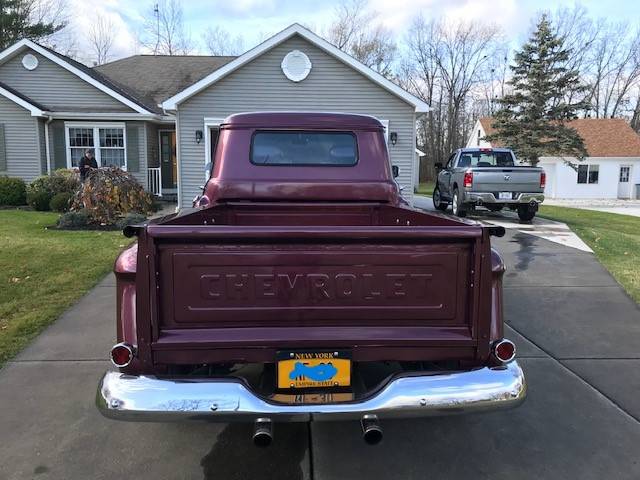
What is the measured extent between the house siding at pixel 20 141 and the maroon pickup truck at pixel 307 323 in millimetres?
16768

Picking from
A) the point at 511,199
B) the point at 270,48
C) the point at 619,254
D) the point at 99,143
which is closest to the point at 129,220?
the point at 270,48

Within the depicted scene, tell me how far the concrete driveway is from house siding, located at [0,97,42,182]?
14.6 metres

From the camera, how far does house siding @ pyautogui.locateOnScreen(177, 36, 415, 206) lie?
15.0 m

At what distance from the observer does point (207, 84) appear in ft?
48.3

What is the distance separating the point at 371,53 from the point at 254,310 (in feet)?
149

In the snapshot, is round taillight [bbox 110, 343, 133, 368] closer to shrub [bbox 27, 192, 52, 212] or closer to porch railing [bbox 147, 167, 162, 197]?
shrub [bbox 27, 192, 52, 212]

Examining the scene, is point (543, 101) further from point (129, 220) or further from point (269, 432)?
point (269, 432)

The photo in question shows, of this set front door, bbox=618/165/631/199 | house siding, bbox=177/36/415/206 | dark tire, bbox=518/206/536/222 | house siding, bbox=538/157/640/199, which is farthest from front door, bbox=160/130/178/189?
front door, bbox=618/165/631/199

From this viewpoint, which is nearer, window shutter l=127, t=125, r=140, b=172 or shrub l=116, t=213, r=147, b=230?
shrub l=116, t=213, r=147, b=230

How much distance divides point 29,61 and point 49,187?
17.7 feet

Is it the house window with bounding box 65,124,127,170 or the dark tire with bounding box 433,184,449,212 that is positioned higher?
the house window with bounding box 65,124,127,170

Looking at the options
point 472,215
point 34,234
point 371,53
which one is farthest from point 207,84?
point 371,53

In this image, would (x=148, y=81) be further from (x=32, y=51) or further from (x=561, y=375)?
(x=561, y=375)

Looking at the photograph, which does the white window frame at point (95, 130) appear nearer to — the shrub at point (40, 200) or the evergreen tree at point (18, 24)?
the shrub at point (40, 200)
